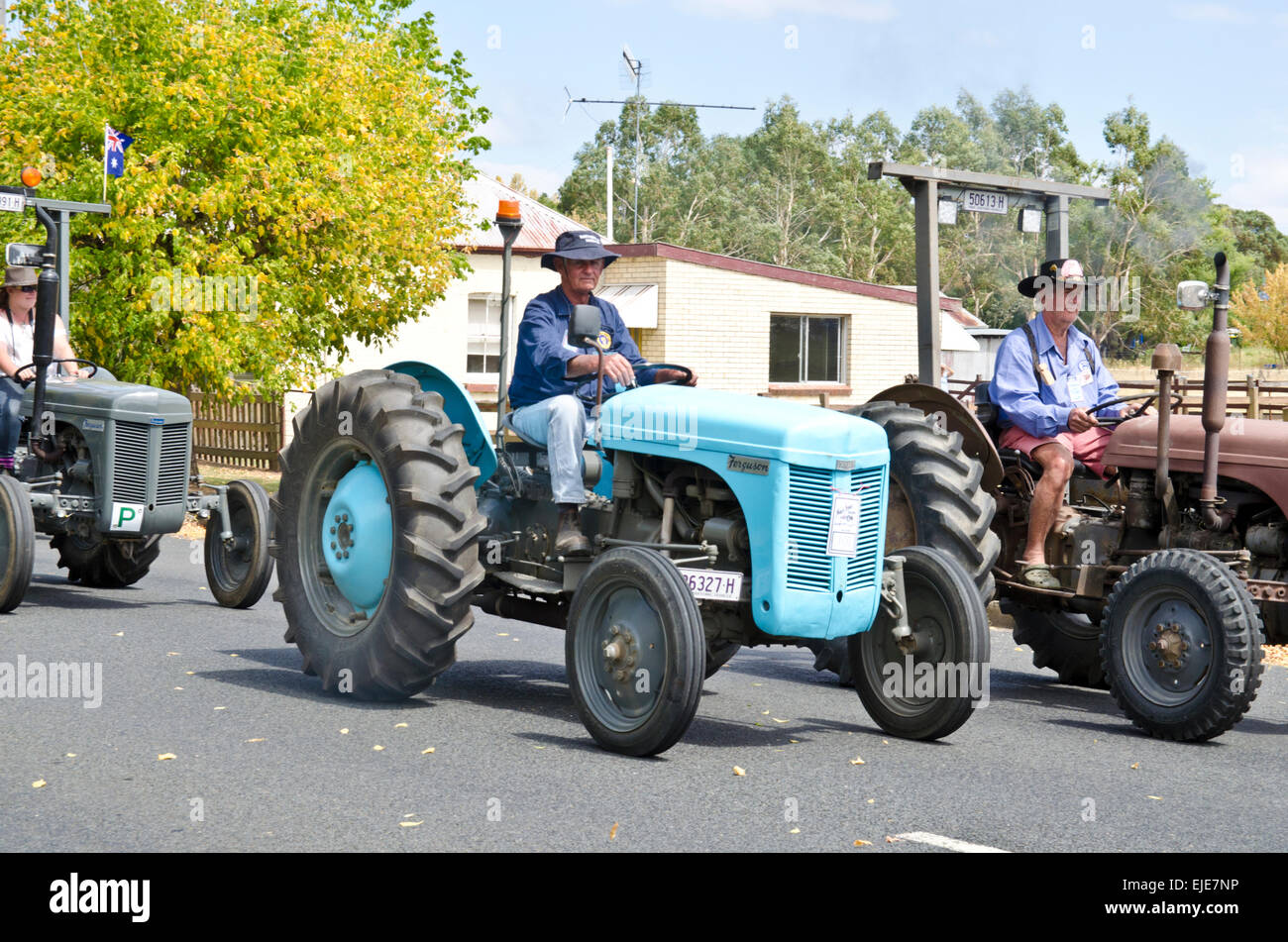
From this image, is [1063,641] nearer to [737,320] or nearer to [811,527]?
[811,527]

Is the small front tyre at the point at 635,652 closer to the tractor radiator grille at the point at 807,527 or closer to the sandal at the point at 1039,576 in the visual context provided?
the tractor radiator grille at the point at 807,527

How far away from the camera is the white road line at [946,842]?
5074mm

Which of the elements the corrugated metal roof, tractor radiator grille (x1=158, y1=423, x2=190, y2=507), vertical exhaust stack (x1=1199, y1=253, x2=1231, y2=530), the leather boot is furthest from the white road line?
the corrugated metal roof

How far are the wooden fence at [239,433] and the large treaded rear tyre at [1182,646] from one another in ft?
68.4

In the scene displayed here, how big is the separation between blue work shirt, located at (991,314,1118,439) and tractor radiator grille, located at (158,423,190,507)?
5.43 m

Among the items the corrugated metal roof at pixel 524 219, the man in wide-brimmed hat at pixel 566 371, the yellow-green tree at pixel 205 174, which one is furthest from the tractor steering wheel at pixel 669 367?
the corrugated metal roof at pixel 524 219

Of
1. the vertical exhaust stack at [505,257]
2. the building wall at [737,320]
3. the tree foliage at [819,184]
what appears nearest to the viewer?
the vertical exhaust stack at [505,257]

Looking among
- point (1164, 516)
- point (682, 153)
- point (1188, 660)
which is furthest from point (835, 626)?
point (682, 153)

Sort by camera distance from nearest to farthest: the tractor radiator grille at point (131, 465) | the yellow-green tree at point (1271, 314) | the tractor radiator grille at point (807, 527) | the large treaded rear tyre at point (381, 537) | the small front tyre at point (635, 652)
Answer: the small front tyre at point (635, 652)
the tractor radiator grille at point (807, 527)
the large treaded rear tyre at point (381, 537)
the tractor radiator grille at point (131, 465)
the yellow-green tree at point (1271, 314)

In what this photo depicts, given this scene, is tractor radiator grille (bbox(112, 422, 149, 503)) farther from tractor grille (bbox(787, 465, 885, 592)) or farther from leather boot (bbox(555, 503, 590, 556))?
tractor grille (bbox(787, 465, 885, 592))

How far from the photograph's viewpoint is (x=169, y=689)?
303 inches

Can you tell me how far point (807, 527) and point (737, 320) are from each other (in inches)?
1041

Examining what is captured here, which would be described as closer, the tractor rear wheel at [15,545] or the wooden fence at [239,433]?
the tractor rear wheel at [15,545]

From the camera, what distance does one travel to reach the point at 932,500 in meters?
8.12
